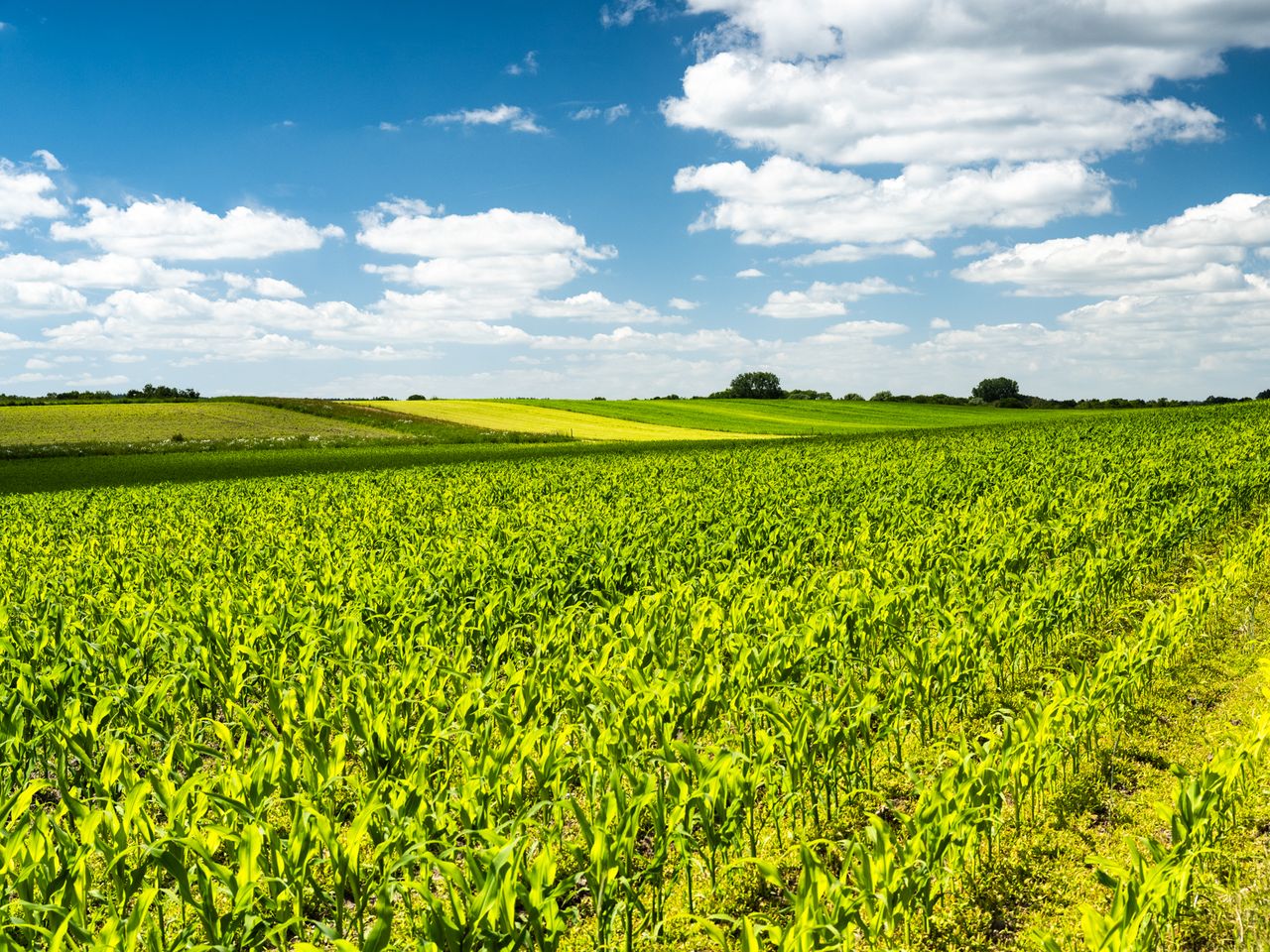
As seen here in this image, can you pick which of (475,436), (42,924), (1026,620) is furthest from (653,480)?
(475,436)

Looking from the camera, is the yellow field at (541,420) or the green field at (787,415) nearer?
the yellow field at (541,420)

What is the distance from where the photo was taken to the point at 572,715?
6.82 m

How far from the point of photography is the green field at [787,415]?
7781 cm

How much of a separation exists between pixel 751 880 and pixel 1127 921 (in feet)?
6.57

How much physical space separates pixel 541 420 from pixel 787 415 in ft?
91.9

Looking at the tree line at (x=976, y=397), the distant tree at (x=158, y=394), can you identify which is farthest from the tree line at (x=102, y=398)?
the tree line at (x=976, y=397)

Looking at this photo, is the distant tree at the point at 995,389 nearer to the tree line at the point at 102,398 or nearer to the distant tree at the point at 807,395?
the distant tree at the point at 807,395

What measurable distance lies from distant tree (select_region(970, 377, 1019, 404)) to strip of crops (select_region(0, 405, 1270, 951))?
390ft

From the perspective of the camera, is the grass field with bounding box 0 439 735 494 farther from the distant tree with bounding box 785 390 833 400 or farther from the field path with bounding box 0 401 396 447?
the distant tree with bounding box 785 390 833 400

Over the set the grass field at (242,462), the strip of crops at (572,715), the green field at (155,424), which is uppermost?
the green field at (155,424)

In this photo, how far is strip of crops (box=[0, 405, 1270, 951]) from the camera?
4180 millimetres

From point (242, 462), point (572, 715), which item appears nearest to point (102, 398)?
point (242, 462)

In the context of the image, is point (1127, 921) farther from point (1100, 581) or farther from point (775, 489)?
point (775, 489)

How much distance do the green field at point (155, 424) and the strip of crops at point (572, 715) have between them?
48019 mm
